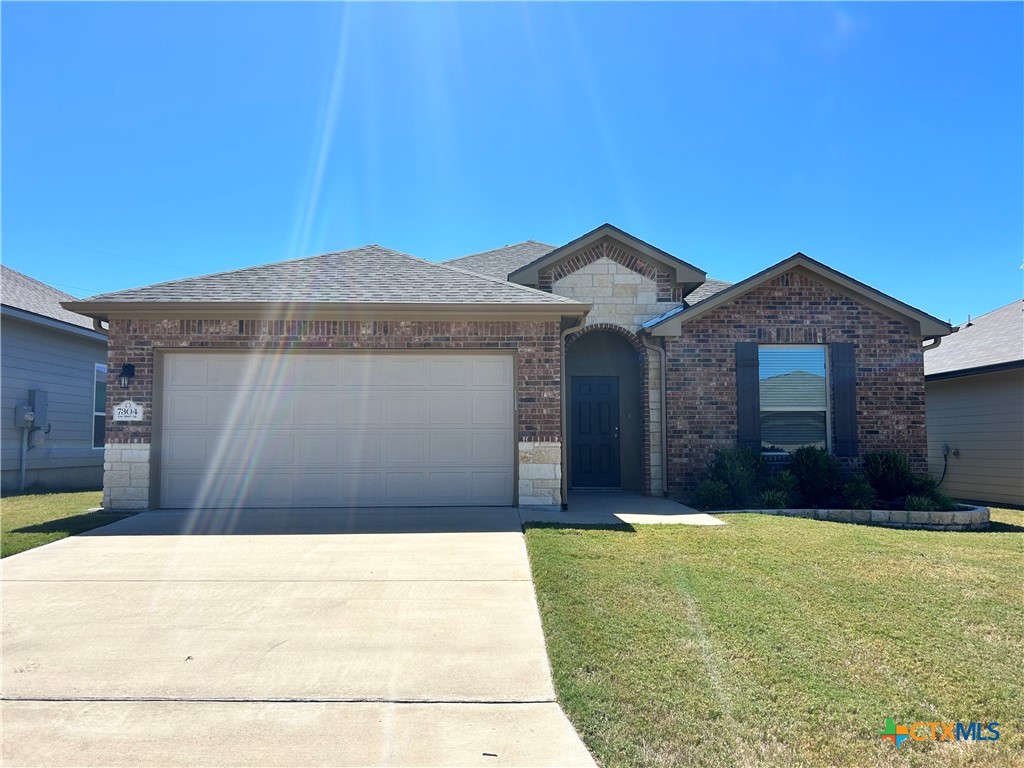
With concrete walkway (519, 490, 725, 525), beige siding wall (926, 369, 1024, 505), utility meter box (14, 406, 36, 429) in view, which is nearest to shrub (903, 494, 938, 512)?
concrete walkway (519, 490, 725, 525)

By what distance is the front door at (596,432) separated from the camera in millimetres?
11500

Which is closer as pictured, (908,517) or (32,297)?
(908,517)

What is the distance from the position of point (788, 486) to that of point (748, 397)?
64.5 inches

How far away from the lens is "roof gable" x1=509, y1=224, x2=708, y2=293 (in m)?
11.3

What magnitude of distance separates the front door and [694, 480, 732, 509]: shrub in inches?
79.7

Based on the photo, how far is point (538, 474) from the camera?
8.84 m

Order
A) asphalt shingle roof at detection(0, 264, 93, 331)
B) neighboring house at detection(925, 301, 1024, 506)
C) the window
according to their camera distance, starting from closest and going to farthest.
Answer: neighboring house at detection(925, 301, 1024, 506) < asphalt shingle roof at detection(0, 264, 93, 331) < the window

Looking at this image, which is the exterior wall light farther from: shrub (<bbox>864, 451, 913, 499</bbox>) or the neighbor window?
shrub (<bbox>864, 451, 913, 499</bbox>)

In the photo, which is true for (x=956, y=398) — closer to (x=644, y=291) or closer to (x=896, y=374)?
(x=896, y=374)

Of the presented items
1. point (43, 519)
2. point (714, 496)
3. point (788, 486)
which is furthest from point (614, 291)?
point (43, 519)

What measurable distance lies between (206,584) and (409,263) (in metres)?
6.44

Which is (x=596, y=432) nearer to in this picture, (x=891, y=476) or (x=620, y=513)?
(x=620, y=513)

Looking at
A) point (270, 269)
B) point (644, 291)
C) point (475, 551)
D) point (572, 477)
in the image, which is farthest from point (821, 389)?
point (270, 269)

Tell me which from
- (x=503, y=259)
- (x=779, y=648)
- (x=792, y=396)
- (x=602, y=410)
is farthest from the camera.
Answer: (x=503, y=259)
